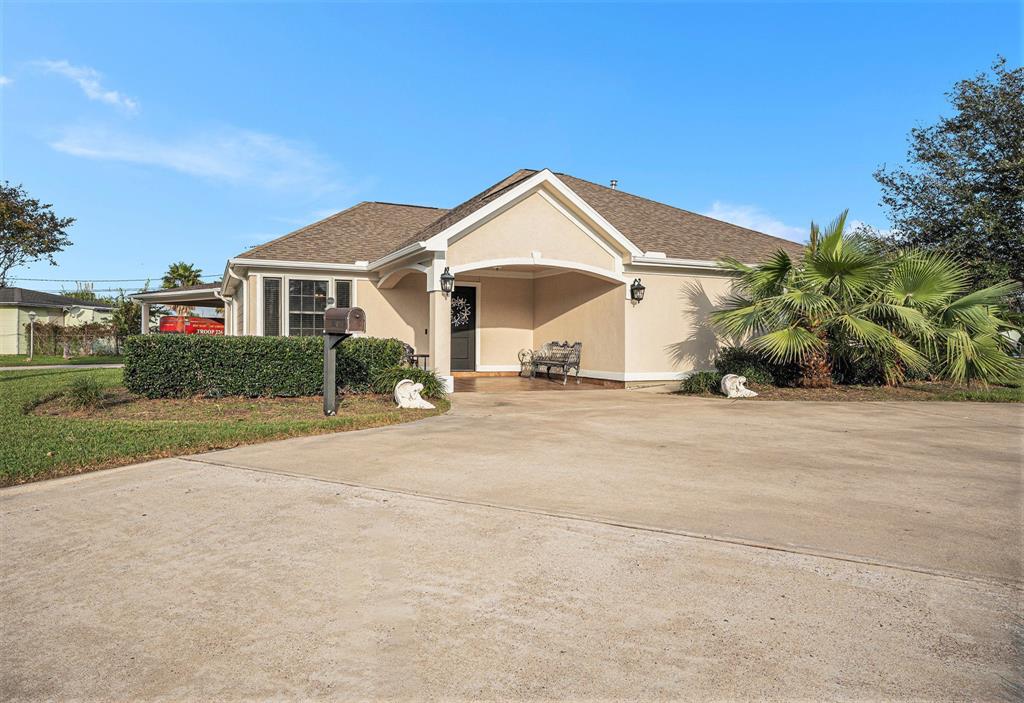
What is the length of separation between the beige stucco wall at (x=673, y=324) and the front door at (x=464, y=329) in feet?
15.0

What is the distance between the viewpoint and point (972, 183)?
54.5ft

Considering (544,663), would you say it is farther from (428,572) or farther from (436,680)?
(428,572)

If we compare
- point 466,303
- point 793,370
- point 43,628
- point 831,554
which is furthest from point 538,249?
point 43,628

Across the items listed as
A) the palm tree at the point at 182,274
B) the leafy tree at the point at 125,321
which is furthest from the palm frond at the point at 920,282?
the palm tree at the point at 182,274

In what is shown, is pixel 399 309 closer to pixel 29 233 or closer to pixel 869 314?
pixel 869 314

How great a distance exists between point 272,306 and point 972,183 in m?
17.6

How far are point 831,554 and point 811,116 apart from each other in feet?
55.3

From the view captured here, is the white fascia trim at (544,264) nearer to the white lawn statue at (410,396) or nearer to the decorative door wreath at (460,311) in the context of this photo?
the decorative door wreath at (460,311)

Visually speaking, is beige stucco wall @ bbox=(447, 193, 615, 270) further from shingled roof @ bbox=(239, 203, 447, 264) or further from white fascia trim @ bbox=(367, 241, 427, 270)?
shingled roof @ bbox=(239, 203, 447, 264)

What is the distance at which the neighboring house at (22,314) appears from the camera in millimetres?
32250

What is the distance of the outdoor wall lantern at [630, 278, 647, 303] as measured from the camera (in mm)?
14203

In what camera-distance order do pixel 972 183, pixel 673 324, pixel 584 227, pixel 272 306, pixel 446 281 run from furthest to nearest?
1. pixel 972 183
2. pixel 673 324
3. pixel 272 306
4. pixel 584 227
5. pixel 446 281

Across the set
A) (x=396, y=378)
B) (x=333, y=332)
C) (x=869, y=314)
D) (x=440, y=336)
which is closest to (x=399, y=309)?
(x=440, y=336)

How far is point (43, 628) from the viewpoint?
9.42ft
